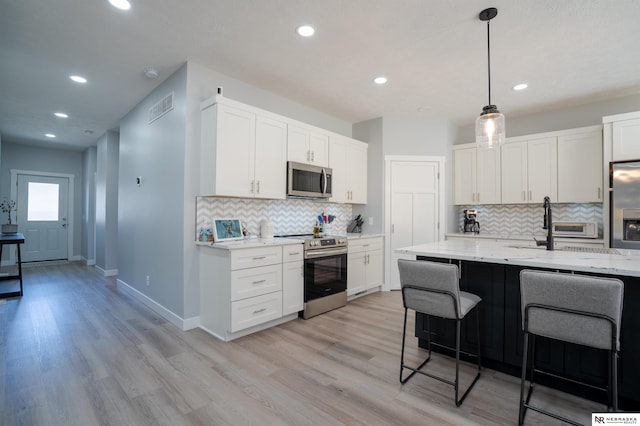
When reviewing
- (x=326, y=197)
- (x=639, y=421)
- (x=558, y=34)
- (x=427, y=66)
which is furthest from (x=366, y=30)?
(x=639, y=421)

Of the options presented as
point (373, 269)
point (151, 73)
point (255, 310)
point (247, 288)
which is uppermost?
point (151, 73)

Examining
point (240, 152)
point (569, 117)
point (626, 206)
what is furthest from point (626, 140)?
point (240, 152)

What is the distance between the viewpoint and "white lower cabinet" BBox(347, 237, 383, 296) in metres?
4.31

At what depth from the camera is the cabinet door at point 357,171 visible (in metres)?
4.91

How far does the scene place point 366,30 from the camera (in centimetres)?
271

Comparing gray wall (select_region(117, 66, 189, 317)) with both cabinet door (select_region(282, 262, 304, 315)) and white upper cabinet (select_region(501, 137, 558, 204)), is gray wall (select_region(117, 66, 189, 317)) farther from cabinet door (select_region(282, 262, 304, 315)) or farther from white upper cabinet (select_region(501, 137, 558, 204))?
white upper cabinet (select_region(501, 137, 558, 204))

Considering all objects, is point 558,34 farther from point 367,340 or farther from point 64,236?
point 64,236

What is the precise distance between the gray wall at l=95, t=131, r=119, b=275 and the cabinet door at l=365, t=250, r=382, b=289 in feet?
16.1

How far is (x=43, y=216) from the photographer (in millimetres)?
7480

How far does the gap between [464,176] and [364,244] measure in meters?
2.18

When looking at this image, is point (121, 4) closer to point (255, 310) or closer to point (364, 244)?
point (255, 310)

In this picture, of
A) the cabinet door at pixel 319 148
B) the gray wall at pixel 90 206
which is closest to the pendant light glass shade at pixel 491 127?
the cabinet door at pixel 319 148

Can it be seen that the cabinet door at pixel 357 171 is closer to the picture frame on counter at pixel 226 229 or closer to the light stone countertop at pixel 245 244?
the light stone countertop at pixel 245 244

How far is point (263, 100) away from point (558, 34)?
3.14 metres
